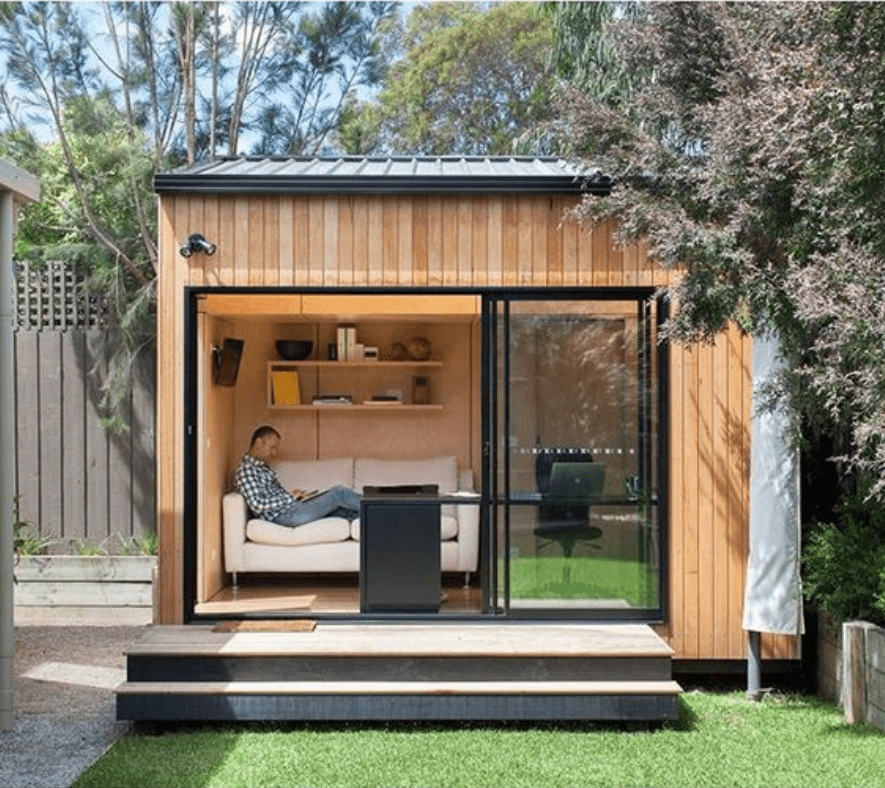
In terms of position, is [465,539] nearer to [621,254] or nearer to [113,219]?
[621,254]

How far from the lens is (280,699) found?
19.9 ft

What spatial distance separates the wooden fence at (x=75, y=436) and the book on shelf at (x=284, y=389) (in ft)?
3.70

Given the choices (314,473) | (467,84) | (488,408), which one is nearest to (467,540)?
(314,473)

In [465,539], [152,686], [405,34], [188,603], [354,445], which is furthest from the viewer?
[405,34]

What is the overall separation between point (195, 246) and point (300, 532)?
2526 mm

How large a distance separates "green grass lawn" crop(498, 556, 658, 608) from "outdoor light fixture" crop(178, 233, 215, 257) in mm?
2319

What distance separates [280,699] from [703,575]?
2.39 m

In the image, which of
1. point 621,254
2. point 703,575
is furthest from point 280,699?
point 621,254

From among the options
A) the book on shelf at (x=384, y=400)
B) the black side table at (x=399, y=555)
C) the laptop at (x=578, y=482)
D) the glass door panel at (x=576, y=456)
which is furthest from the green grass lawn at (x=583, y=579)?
the book on shelf at (x=384, y=400)

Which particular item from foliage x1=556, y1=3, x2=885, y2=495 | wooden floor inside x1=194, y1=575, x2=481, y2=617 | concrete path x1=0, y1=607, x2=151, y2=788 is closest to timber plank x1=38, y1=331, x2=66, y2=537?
concrete path x1=0, y1=607, x2=151, y2=788

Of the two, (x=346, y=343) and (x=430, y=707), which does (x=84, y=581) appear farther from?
(x=430, y=707)

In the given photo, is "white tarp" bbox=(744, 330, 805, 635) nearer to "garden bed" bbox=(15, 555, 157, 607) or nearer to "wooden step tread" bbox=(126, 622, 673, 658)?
"wooden step tread" bbox=(126, 622, 673, 658)

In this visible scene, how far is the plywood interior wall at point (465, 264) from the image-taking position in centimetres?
695

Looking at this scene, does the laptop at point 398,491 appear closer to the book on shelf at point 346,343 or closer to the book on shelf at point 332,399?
the book on shelf at point 332,399
